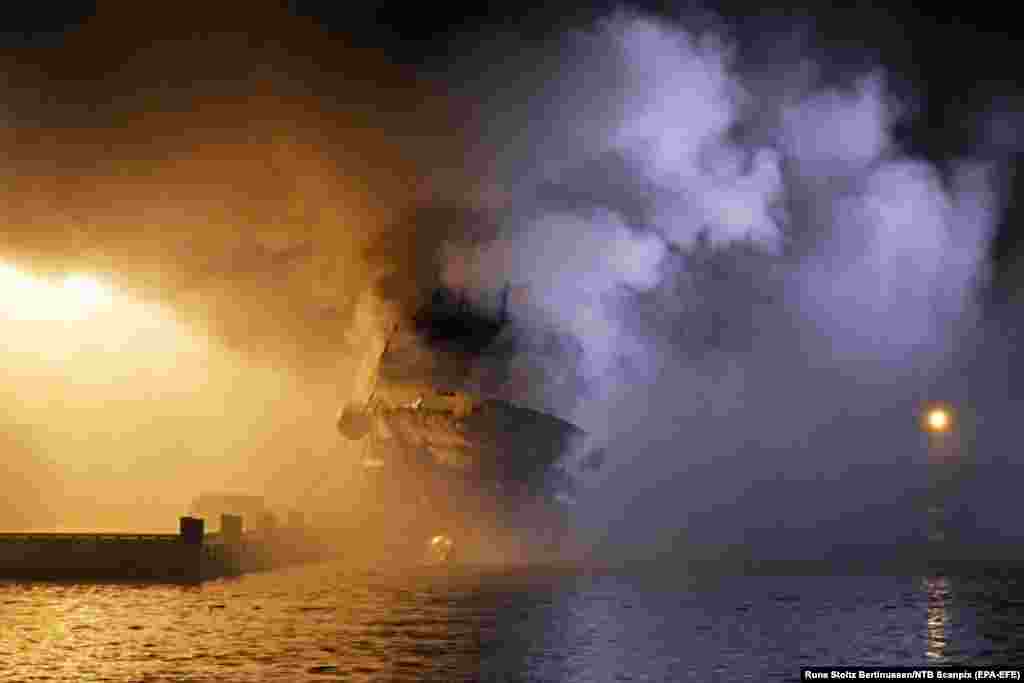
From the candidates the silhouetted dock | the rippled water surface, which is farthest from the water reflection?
the silhouetted dock

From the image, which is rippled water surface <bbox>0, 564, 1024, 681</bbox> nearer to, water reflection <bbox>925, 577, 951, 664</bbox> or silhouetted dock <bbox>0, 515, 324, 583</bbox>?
water reflection <bbox>925, 577, 951, 664</bbox>

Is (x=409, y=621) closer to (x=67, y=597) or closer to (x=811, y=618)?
(x=811, y=618)

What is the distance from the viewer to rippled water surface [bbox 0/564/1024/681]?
57.7 m

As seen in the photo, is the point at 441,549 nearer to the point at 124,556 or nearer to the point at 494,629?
the point at 124,556

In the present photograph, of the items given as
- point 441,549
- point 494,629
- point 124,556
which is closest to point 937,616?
point 494,629

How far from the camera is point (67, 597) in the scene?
9375 cm

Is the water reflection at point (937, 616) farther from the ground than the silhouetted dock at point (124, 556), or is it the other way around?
the silhouetted dock at point (124, 556)

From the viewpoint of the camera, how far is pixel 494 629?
73.2 m

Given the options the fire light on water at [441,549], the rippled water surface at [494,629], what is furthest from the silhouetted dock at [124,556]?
the fire light on water at [441,549]

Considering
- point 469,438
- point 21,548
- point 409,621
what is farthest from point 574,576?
point 21,548

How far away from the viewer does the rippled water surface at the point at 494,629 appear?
5766 centimetres

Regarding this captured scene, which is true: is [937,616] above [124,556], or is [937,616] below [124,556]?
below

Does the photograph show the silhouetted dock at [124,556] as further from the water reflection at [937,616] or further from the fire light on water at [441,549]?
the water reflection at [937,616]

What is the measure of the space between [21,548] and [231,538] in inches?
770
